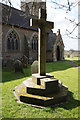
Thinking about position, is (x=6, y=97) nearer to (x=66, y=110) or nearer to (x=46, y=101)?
(x=46, y=101)

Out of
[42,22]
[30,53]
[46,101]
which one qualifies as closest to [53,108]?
[46,101]

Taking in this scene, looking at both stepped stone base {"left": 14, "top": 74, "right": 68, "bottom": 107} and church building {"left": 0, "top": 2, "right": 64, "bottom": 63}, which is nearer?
stepped stone base {"left": 14, "top": 74, "right": 68, "bottom": 107}

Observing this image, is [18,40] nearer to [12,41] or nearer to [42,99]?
[12,41]

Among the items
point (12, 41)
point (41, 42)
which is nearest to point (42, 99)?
point (41, 42)

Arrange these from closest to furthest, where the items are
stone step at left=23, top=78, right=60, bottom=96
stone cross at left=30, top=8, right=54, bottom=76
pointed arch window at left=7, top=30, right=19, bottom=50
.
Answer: stone step at left=23, top=78, right=60, bottom=96
stone cross at left=30, top=8, right=54, bottom=76
pointed arch window at left=7, top=30, right=19, bottom=50

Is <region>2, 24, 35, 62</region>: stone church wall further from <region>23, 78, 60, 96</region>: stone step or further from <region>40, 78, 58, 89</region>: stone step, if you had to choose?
<region>40, 78, 58, 89</region>: stone step

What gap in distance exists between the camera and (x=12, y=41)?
50.9 feet

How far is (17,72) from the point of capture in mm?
9289

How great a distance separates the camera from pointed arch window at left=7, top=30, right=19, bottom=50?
49.2 ft

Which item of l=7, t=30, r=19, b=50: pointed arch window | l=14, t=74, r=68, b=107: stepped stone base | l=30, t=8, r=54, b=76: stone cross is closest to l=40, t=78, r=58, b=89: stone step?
l=14, t=74, r=68, b=107: stepped stone base

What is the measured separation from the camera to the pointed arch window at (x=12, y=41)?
49.2 feet

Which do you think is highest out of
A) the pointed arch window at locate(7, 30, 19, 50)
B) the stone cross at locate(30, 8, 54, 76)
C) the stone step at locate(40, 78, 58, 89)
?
the pointed arch window at locate(7, 30, 19, 50)

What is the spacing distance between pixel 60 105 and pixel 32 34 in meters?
15.7

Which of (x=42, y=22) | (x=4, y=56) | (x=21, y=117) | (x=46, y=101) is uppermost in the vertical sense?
(x=42, y=22)
